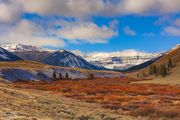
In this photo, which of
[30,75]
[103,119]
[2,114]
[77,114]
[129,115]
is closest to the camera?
[2,114]

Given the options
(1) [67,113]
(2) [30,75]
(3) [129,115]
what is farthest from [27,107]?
(2) [30,75]

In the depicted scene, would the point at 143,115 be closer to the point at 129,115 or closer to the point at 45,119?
the point at 129,115

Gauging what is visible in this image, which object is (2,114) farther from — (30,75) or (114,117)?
(30,75)

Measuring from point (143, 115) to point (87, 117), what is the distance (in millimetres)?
7222

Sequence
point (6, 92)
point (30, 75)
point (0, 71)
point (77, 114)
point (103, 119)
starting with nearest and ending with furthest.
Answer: point (103, 119), point (77, 114), point (6, 92), point (0, 71), point (30, 75)

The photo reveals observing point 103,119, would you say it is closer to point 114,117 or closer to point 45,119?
point 114,117

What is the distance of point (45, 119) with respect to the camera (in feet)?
102

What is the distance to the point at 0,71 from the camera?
15750cm

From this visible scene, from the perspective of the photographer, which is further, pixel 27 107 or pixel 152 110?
pixel 152 110

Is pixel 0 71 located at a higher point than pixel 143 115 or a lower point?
higher

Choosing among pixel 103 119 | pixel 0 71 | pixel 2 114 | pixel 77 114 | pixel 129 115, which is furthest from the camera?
pixel 0 71

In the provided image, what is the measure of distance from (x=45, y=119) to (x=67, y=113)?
8.28 m

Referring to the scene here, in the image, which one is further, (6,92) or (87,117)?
(6,92)

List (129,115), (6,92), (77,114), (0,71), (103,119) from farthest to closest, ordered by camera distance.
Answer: (0,71)
(6,92)
(129,115)
(77,114)
(103,119)
